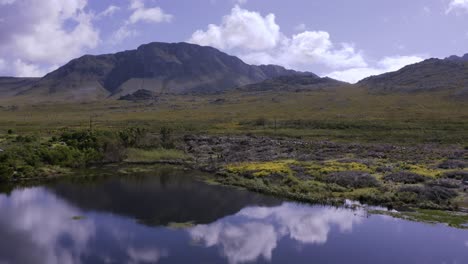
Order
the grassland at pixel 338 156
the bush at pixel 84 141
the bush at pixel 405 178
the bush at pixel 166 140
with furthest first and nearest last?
the bush at pixel 166 140 < the bush at pixel 84 141 < the bush at pixel 405 178 < the grassland at pixel 338 156

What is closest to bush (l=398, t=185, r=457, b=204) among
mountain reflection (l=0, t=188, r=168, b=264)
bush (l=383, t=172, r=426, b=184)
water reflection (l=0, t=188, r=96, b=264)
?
bush (l=383, t=172, r=426, b=184)

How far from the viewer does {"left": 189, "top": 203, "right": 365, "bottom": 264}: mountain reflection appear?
2932cm

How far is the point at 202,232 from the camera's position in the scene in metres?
32.6

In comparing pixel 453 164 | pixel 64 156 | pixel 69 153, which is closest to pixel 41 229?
pixel 64 156

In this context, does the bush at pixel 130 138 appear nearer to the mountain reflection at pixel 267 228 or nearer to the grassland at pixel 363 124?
the grassland at pixel 363 124

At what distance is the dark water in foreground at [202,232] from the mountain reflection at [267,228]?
0.23 feet

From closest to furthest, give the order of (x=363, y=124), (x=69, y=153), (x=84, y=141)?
(x=69, y=153) < (x=84, y=141) < (x=363, y=124)

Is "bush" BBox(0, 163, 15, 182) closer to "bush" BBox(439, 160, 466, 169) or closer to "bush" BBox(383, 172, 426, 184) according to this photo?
"bush" BBox(383, 172, 426, 184)

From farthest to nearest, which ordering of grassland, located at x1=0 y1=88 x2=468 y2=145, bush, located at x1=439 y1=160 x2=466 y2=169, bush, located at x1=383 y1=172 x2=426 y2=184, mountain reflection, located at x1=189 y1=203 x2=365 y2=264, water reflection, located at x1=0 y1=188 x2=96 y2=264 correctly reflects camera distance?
grassland, located at x1=0 y1=88 x2=468 y2=145, bush, located at x1=439 y1=160 x2=466 y2=169, bush, located at x1=383 y1=172 x2=426 y2=184, mountain reflection, located at x1=189 y1=203 x2=365 y2=264, water reflection, located at x1=0 y1=188 x2=96 y2=264

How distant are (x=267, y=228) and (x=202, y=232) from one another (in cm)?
508

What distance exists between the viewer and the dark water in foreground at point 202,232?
1090 inches

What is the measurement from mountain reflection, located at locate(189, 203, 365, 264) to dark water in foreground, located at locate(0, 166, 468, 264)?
0.07m

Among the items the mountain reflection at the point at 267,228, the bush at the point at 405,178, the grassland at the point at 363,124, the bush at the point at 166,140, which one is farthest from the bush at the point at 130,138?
the bush at the point at 405,178

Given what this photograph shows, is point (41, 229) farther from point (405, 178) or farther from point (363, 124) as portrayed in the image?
point (363, 124)
